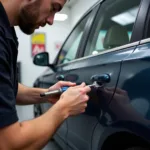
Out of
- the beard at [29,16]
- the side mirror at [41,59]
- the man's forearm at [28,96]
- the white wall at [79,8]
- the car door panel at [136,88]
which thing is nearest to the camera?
the car door panel at [136,88]

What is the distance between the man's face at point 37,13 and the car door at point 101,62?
0.32 m

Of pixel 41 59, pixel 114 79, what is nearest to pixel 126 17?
pixel 114 79

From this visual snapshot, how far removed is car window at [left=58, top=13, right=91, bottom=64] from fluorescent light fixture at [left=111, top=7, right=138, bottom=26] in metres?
0.47

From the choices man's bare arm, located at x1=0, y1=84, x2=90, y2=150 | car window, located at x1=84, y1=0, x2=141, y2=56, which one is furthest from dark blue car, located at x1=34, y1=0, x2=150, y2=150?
man's bare arm, located at x1=0, y1=84, x2=90, y2=150

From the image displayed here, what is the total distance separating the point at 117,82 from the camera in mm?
1017

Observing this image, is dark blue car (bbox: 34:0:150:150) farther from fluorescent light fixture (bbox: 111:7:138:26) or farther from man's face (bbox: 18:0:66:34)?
man's face (bbox: 18:0:66:34)

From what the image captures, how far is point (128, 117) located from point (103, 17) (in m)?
0.92

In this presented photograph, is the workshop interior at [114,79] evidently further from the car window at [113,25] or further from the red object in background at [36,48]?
the red object in background at [36,48]

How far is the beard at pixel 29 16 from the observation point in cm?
102

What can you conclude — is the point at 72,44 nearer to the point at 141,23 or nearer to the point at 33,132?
the point at 141,23

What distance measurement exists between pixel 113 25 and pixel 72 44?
2.42 ft

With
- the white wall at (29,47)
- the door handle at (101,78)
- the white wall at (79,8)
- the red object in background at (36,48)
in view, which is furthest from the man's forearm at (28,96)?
the red object in background at (36,48)

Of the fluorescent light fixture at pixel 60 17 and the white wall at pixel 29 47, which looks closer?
the white wall at pixel 29 47

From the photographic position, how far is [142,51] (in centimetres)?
92
